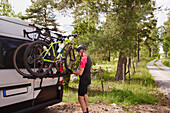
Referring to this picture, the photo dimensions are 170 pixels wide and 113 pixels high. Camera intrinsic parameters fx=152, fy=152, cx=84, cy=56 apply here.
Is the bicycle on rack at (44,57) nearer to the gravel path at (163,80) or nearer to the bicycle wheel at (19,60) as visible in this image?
the bicycle wheel at (19,60)

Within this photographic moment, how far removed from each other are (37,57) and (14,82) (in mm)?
762

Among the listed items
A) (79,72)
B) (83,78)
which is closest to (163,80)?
(83,78)

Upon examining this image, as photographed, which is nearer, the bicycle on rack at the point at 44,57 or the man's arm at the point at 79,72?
the bicycle on rack at the point at 44,57

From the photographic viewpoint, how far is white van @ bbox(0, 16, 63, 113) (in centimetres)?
325

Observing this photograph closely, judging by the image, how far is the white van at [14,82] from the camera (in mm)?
3248

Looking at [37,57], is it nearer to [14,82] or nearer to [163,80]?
[14,82]

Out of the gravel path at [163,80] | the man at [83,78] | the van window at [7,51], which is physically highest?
the van window at [7,51]

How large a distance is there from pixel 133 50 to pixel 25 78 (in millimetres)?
8333

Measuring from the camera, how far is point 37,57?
146 inches

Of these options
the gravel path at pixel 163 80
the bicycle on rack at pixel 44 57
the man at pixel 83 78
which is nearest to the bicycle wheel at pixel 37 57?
the bicycle on rack at pixel 44 57

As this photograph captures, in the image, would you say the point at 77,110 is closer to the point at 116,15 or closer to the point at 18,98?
the point at 18,98

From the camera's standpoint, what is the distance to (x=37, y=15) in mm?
28406

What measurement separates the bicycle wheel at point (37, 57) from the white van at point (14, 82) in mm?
366

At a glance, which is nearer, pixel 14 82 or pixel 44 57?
pixel 14 82
